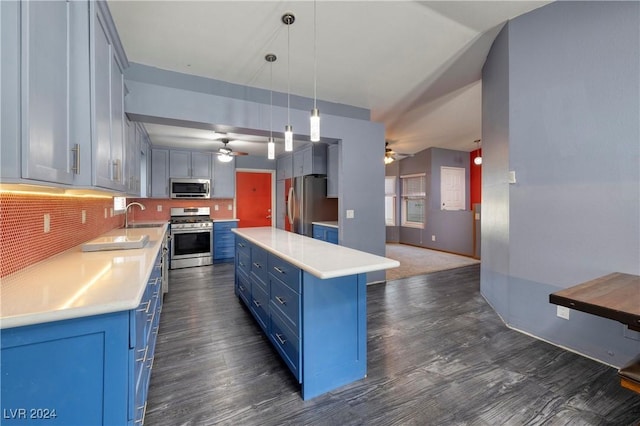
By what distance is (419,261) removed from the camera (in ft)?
19.2

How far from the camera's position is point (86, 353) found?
1.09 metres

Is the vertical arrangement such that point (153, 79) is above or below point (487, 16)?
below

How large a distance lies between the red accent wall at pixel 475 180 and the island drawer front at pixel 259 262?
690 centimetres

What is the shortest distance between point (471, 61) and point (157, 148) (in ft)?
18.0

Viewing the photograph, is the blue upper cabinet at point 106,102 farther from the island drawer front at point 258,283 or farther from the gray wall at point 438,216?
the gray wall at point 438,216

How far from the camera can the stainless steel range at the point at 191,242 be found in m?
5.18

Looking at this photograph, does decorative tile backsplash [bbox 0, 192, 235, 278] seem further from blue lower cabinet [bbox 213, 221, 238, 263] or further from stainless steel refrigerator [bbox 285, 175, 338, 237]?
stainless steel refrigerator [bbox 285, 175, 338, 237]

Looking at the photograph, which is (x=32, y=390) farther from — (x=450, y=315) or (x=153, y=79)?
(x=450, y=315)

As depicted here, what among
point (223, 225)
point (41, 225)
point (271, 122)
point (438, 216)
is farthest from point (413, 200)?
point (41, 225)

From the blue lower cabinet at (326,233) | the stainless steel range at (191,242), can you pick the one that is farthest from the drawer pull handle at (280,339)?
the stainless steel range at (191,242)

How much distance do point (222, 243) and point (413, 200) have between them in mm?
5437

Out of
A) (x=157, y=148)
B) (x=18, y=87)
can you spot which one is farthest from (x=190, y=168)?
(x=18, y=87)

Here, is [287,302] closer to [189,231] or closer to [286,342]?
[286,342]

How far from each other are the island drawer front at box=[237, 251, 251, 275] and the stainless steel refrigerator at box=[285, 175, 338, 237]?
1569 millimetres
